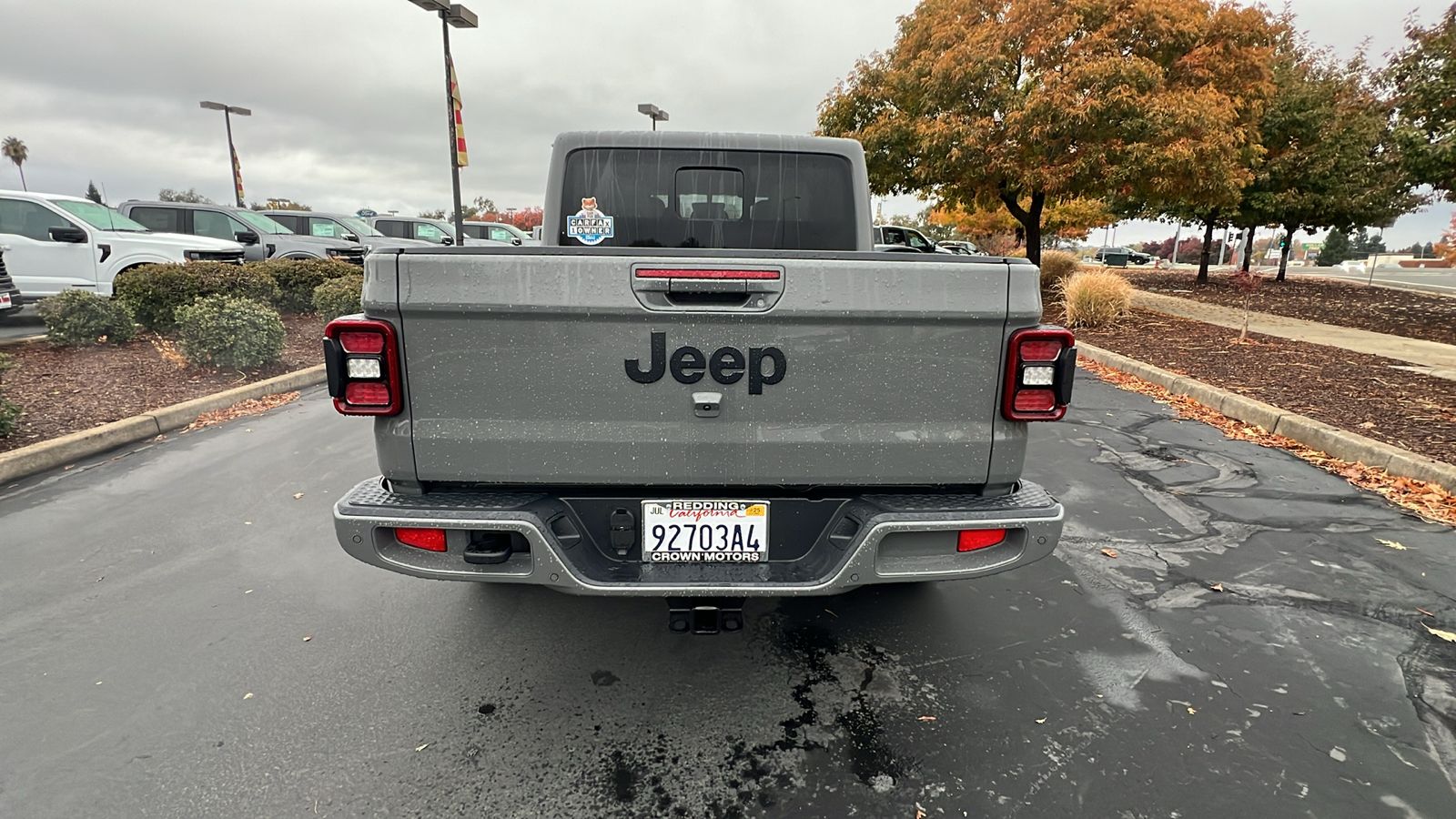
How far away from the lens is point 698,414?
228 cm

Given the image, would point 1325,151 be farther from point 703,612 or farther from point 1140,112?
point 703,612

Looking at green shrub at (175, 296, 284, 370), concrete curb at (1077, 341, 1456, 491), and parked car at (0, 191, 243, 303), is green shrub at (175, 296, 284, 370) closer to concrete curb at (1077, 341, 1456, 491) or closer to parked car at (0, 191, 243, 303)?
parked car at (0, 191, 243, 303)

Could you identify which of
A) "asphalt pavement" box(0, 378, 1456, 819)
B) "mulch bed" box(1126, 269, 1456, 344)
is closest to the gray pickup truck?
"asphalt pavement" box(0, 378, 1456, 819)

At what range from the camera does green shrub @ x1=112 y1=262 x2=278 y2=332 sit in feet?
30.5

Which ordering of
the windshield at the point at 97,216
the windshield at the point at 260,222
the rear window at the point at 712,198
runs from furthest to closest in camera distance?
1. the windshield at the point at 260,222
2. the windshield at the point at 97,216
3. the rear window at the point at 712,198

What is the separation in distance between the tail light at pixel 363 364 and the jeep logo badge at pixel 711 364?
74 cm

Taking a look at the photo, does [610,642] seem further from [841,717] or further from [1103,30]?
[1103,30]

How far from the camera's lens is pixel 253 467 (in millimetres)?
5211

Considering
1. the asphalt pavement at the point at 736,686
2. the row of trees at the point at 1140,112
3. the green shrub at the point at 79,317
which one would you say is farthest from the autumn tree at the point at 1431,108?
the green shrub at the point at 79,317

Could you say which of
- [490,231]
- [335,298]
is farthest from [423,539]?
[490,231]

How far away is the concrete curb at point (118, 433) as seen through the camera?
16.5 feet

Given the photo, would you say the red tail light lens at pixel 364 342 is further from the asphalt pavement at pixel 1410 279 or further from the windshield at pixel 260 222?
the asphalt pavement at pixel 1410 279

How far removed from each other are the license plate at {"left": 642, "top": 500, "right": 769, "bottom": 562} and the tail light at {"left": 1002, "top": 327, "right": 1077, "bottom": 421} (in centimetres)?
89

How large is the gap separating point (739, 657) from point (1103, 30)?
1551 cm
